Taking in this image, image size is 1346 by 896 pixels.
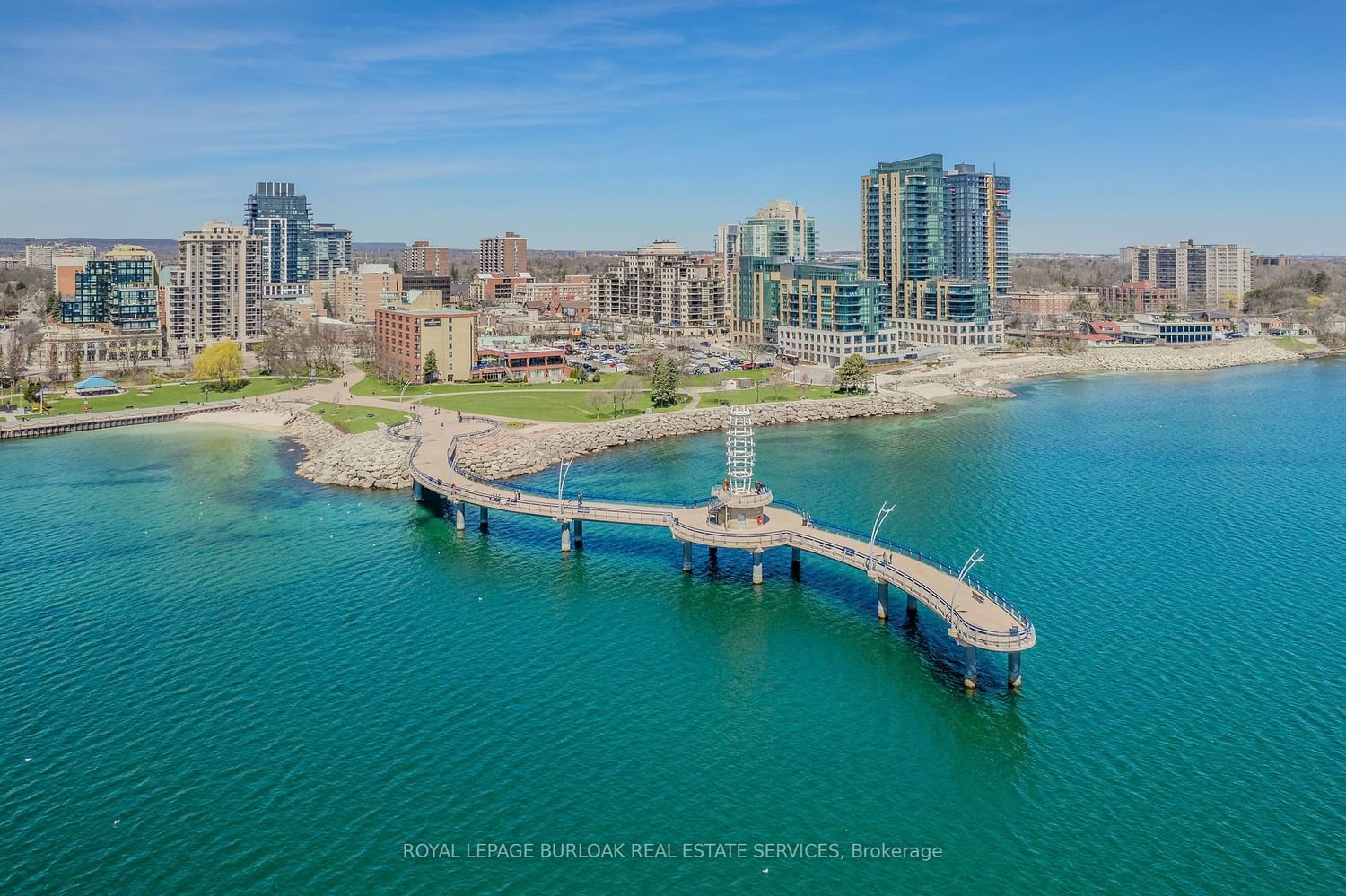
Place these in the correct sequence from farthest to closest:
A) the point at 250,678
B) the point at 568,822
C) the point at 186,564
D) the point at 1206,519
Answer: the point at 1206,519, the point at 186,564, the point at 250,678, the point at 568,822

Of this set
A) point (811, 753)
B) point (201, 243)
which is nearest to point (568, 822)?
point (811, 753)

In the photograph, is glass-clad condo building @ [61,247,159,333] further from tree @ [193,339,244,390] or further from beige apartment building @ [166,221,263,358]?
tree @ [193,339,244,390]

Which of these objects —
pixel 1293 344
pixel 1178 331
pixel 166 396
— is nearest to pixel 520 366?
pixel 166 396

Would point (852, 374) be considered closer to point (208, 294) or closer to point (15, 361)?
point (208, 294)

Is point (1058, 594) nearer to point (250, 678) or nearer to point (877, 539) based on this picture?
point (877, 539)

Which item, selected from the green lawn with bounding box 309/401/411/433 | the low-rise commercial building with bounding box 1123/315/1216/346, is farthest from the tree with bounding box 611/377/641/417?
the low-rise commercial building with bounding box 1123/315/1216/346

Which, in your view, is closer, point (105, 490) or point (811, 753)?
point (811, 753)
